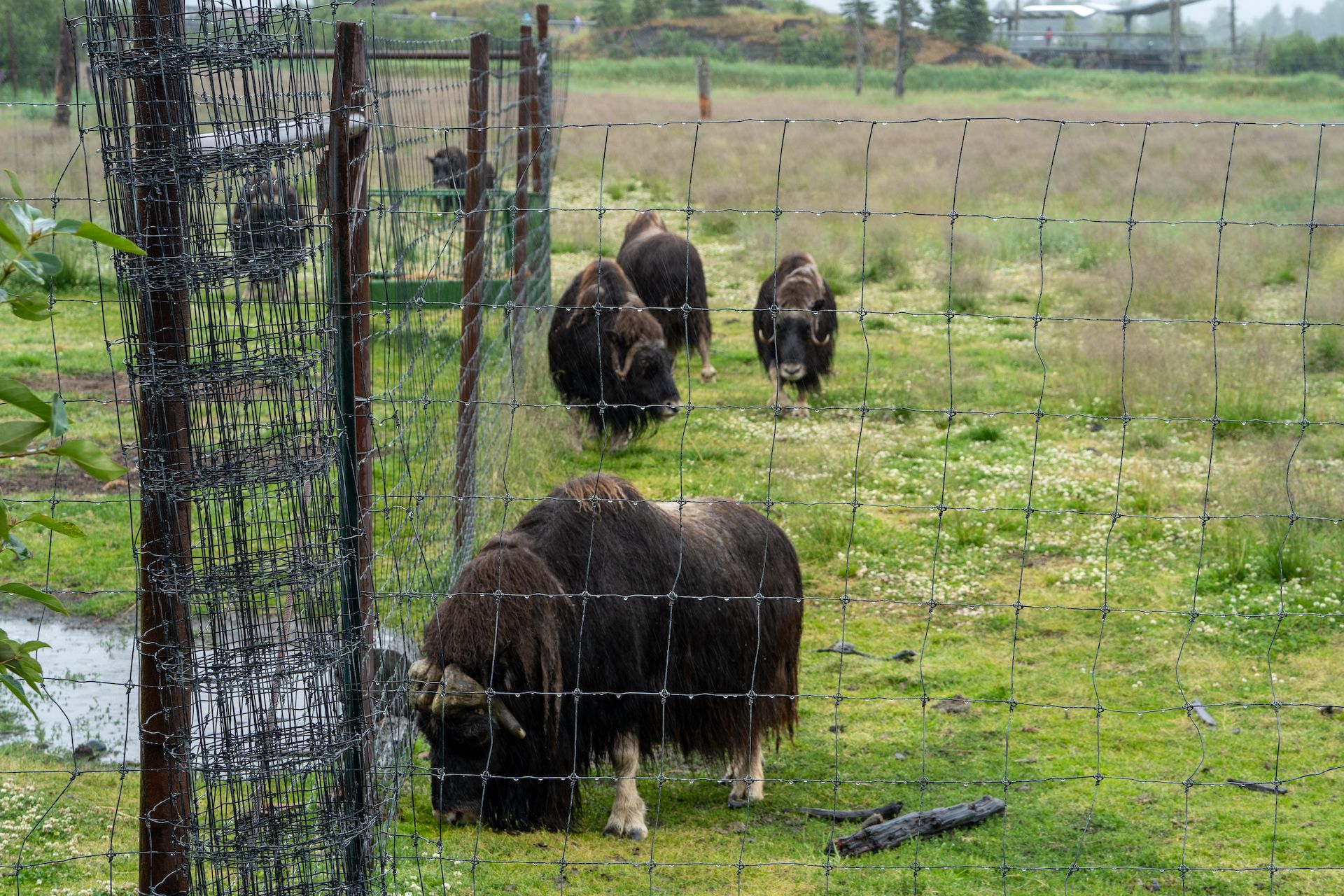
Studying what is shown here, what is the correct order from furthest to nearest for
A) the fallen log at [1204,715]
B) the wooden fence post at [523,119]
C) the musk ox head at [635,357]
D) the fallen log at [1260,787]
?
the wooden fence post at [523,119] < the musk ox head at [635,357] < the fallen log at [1204,715] < the fallen log at [1260,787]

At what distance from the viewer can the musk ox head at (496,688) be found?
497 cm

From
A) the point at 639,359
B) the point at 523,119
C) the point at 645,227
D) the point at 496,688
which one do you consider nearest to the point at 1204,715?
the point at 496,688

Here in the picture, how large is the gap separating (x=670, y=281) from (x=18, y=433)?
38.0 ft

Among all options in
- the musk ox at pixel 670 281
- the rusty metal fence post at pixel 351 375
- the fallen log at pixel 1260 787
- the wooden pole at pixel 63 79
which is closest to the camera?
the rusty metal fence post at pixel 351 375

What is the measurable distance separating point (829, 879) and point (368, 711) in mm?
1909

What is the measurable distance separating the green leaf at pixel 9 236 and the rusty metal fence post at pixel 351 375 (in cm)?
166

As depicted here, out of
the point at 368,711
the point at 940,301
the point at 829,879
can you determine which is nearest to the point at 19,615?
the point at 368,711

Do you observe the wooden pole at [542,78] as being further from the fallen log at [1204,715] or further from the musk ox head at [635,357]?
the fallen log at [1204,715]

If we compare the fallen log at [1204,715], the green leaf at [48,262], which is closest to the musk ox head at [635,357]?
the fallen log at [1204,715]

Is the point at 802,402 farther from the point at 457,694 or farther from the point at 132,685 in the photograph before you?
the point at 132,685

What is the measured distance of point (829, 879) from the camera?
4945 mm

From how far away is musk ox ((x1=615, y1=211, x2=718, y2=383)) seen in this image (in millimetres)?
13773

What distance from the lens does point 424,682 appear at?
5.02 meters

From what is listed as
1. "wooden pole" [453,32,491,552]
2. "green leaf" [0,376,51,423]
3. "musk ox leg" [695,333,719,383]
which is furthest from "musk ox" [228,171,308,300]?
"musk ox leg" [695,333,719,383]
